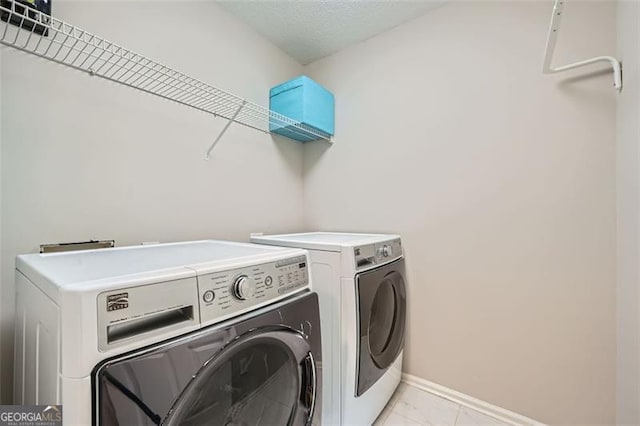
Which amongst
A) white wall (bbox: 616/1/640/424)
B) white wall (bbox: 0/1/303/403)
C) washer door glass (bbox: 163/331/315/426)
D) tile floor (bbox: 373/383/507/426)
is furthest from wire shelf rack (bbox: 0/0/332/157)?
tile floor (bbox: 373/383/507/426)

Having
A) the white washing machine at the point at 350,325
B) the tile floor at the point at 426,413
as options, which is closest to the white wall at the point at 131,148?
the white washing machine at the point at 350,325

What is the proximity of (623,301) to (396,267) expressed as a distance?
36.4 inches

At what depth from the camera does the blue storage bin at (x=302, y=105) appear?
179cm

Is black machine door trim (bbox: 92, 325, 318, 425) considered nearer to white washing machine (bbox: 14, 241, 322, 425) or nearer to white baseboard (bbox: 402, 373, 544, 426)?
white washing machine (bbox: 14, 241, 322, 425)

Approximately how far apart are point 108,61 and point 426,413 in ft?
7.64

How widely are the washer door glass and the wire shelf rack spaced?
1.06m

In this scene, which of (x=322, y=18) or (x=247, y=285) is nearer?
(x=247, y=285)

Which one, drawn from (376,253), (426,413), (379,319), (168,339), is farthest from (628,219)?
→ (168,339)

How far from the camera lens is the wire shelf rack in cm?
92

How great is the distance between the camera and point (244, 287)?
74 cm

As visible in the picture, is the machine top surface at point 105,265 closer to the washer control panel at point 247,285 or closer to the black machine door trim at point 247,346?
the washer control panel at point 247,285

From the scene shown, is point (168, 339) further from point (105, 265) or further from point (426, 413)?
point (426, 413)

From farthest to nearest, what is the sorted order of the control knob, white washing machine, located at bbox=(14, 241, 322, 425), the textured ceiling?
the textured ceiling < the control knob < white washing machine, located at bbox=(14, 241, 322, 425)

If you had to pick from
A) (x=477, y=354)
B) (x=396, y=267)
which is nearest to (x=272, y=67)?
(x=396, y=267)
